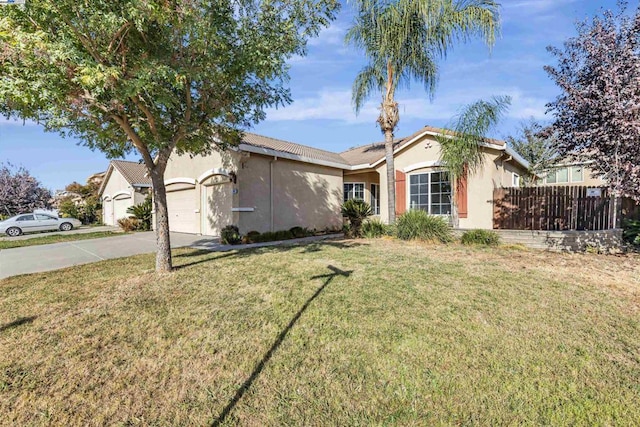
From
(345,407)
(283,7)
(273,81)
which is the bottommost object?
(345,407)

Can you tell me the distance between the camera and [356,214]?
12.4m

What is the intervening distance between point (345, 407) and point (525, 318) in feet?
10.4

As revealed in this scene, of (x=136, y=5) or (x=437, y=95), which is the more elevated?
(x=437, y=95)

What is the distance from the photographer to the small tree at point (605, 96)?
6625mm

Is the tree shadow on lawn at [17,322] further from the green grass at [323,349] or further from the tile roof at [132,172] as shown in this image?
the tile roof at [132,172]

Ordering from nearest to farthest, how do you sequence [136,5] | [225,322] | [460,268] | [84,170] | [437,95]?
1. [225,322]
2. [136,5]
3. [460,268]
4. [437,95]
5. [84,170]

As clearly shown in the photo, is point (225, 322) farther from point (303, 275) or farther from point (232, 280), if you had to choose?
point (303, 275)

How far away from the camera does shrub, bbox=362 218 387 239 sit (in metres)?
11.7

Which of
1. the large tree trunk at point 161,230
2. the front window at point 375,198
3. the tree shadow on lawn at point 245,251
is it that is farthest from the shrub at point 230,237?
the front window at point 375,198

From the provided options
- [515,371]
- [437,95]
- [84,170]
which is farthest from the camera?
[84,170]

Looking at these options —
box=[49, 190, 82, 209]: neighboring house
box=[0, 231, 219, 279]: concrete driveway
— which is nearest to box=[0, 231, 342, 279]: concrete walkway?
box=[0, 231, 219, 279]: concrete driveway

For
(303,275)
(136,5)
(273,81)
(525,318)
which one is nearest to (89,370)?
(303,275)

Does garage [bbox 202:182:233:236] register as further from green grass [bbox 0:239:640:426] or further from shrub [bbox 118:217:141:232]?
green grass [bbox 0:239:640:426]

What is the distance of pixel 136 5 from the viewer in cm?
445
